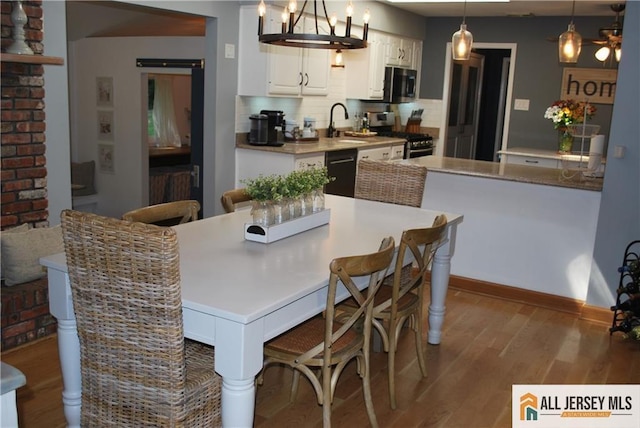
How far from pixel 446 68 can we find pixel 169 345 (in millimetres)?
6903

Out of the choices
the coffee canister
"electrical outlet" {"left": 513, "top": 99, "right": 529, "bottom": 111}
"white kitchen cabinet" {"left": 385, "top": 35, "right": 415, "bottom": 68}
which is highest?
"white kitchen cabinet" {"left": 385, "top": 35, "right": 415, "bottom": 68}

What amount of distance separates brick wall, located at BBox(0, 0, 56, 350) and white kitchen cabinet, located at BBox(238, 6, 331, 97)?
6.94 ft

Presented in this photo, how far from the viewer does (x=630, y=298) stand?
12.9 ft

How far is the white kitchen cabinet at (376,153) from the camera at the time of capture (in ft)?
21.5

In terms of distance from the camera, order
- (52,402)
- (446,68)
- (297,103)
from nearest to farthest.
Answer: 1. (52,402)
2. (297,103)
3. (446,68)

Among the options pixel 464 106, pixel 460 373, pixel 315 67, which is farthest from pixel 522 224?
pixel 464 106

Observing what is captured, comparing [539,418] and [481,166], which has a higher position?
[481,166]

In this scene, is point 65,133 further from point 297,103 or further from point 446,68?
point 446,68

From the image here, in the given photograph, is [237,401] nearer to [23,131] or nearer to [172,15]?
[23,131]

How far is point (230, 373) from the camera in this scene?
2072mm

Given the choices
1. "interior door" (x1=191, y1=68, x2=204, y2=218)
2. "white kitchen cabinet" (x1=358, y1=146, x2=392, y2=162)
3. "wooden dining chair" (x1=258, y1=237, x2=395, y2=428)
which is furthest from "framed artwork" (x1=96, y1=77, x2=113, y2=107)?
"wooden dining chair" (x1=258, y1=237, x2=395, y2=428)

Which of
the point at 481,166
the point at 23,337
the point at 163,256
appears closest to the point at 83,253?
the point at 163,256

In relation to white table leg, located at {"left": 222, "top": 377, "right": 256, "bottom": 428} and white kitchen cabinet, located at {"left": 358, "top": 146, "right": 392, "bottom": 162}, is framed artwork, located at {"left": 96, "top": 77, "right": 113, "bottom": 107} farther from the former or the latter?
white table leg, located at {"left": 222, "top": 377, "right": 256, "bottom": 428}

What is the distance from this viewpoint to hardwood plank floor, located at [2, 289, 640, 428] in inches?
116
